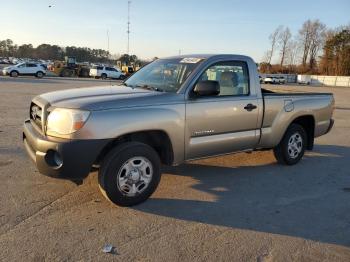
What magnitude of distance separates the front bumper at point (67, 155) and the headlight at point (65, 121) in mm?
101

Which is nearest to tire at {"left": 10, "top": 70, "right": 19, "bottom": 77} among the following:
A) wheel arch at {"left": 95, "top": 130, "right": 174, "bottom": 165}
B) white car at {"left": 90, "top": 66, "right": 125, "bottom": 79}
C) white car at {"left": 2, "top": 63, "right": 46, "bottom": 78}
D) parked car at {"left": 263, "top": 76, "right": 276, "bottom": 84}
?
white car at {"left": 2, "top": 63, "right": 46, "bottom": 78}

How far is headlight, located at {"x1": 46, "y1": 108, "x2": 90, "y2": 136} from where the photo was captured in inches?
171

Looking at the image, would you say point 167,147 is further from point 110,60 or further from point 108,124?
point 110,60

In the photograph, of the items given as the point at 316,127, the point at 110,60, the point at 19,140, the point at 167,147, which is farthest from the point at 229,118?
the point at 110,60

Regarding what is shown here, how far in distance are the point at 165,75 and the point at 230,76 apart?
38.4 inches

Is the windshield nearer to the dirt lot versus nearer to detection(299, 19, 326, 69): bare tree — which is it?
the dirt lot

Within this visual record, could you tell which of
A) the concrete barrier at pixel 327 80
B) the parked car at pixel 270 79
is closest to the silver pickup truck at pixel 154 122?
the parked car at pixel 270 79

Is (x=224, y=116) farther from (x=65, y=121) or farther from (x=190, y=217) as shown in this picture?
(x=65, y=121)

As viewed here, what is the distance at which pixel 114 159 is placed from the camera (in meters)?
4.57

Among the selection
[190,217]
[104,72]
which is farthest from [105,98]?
[104,72]

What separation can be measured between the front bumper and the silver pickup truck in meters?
0.01

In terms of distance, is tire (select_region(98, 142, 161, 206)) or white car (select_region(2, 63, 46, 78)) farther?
white car (select_region(2, 63, 46, 78))

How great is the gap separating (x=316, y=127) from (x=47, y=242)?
528cm

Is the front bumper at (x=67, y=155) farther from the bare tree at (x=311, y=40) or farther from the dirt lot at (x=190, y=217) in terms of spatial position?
the bare tree at (x=311, y=40)
